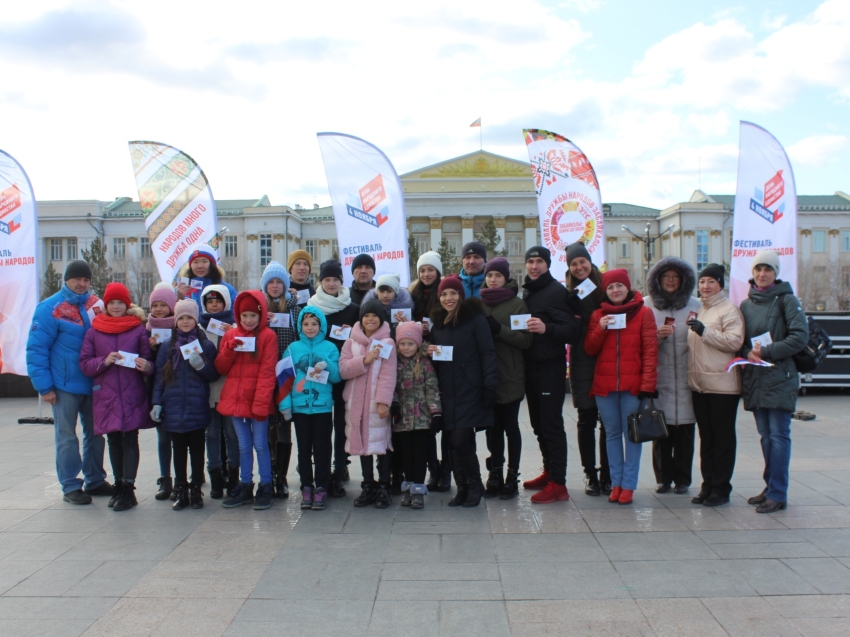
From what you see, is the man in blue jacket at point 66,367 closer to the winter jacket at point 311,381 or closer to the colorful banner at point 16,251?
the winter jacket at point 311,381

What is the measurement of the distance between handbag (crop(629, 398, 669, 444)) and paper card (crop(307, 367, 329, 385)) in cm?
258

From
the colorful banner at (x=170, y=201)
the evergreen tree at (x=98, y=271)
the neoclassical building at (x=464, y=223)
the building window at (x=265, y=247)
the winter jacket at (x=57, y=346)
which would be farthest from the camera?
the building window at (x=265, y=247)

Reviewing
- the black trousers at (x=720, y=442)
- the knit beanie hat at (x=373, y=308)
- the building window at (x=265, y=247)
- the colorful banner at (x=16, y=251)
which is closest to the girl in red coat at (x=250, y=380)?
the knit beanie hat at (x=373, y=308)

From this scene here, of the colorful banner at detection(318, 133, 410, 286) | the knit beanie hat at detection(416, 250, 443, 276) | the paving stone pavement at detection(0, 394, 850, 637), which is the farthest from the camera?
the colorful banner at detection(318, 133, 410, 286)

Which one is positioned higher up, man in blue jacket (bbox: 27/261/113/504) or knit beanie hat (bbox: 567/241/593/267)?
knit beanie hat (bbox: 567/241/593/267)

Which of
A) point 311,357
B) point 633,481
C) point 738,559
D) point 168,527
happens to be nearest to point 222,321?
point 311,357

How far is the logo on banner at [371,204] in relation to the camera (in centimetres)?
1211

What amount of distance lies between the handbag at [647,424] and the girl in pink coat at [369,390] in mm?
2025

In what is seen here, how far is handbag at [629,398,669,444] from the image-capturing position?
5836mm

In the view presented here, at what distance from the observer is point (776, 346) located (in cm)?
577

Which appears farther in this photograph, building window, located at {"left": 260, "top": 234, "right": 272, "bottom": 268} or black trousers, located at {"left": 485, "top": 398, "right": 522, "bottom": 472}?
building window, located at {"left": 260, "top": 234, "right": 272, "bottom": 268}

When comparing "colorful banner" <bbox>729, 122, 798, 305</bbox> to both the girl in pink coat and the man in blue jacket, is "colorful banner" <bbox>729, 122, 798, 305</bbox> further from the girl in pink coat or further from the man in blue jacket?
the man in blue jacket

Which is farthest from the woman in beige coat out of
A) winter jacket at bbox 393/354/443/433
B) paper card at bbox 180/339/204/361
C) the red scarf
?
the red scarf

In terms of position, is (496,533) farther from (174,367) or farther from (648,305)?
(174,367)
